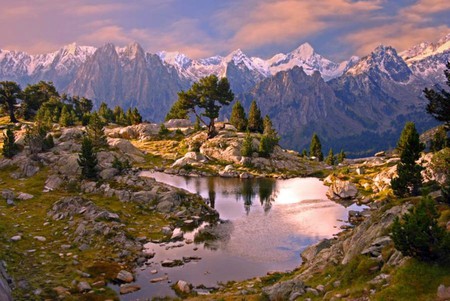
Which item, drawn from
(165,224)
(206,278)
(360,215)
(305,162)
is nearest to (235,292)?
(206,278)

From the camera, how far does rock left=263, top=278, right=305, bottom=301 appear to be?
3325 cm

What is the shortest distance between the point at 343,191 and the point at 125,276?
2569 inches

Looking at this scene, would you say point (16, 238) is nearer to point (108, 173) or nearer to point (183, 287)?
point (183, 287)

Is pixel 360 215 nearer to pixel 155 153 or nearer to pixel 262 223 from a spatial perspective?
pixel 262 223

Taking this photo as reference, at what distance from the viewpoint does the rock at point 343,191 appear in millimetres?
96438

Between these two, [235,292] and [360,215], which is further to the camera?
[360,215]

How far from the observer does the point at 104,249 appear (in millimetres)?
57125

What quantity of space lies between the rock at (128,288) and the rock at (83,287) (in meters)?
3.78

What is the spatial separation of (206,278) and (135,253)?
44.6 feet

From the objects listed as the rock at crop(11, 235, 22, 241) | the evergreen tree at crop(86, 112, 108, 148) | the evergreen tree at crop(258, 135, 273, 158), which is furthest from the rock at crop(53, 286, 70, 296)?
the evergreen tree at crop(258, 135, 273, 158)

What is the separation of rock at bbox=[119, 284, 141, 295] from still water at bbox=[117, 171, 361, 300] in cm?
74

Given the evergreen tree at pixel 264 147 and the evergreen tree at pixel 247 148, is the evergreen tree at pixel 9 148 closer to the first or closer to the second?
the evergreen tree at pixel 247 148

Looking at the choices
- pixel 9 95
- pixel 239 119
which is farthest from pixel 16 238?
pixel 9 95

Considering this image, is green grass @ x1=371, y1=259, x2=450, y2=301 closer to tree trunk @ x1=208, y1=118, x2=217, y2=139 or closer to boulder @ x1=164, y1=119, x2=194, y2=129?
tree trunk @ x1=208, y1=118, x2=217, y2=139
